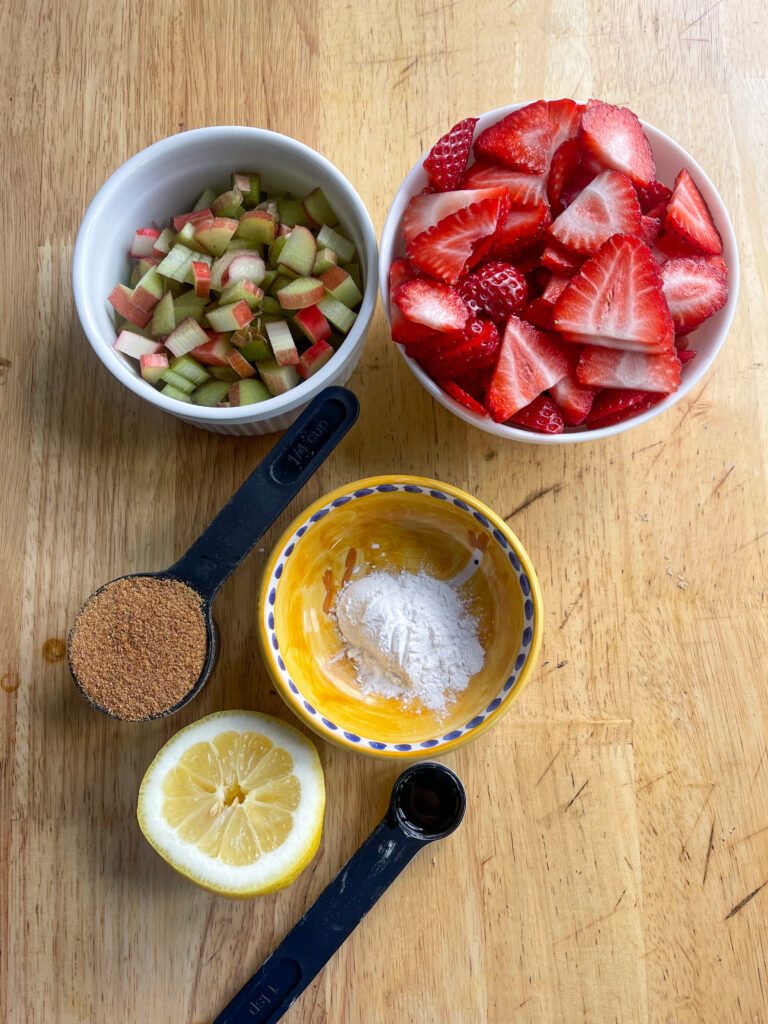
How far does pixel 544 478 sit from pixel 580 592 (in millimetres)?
152

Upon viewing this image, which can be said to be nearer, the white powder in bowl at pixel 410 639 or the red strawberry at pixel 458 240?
the red strawberry at pixel 458 240

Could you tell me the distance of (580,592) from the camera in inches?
40.2

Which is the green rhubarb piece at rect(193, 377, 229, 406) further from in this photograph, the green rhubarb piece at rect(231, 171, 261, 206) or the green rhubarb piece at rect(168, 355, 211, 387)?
the green rhubarb piece at rect(231, 171, 261, 206)

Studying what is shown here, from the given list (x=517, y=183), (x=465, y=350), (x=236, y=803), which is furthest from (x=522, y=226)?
(x=236, y=803)

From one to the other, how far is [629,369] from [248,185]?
1.60 ft

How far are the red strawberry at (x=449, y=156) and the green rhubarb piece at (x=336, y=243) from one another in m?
0.12

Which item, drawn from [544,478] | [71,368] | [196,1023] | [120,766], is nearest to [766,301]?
[544,478]

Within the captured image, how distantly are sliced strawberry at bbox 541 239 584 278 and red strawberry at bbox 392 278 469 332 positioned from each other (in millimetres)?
107

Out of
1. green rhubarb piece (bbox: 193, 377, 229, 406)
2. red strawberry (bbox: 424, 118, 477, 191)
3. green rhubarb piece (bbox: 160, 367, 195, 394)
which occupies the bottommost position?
green rhubarb piece (bbox: 193, 377, 229, 406)

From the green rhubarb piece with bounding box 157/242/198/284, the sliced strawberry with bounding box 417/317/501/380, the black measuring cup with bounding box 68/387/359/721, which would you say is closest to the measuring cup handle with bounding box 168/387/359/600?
the black measuring cup with bounding box 68/387/359/721

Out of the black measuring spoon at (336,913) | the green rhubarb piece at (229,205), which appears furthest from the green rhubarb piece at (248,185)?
the black measuring spoon at (336,913)

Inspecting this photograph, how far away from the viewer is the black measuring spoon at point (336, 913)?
0.93 m

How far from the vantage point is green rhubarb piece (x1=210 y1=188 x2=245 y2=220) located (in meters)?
0.92

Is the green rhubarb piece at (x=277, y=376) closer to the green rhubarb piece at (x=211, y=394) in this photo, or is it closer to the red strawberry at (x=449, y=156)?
the green rhubarb piece at (x=211, y=394)
